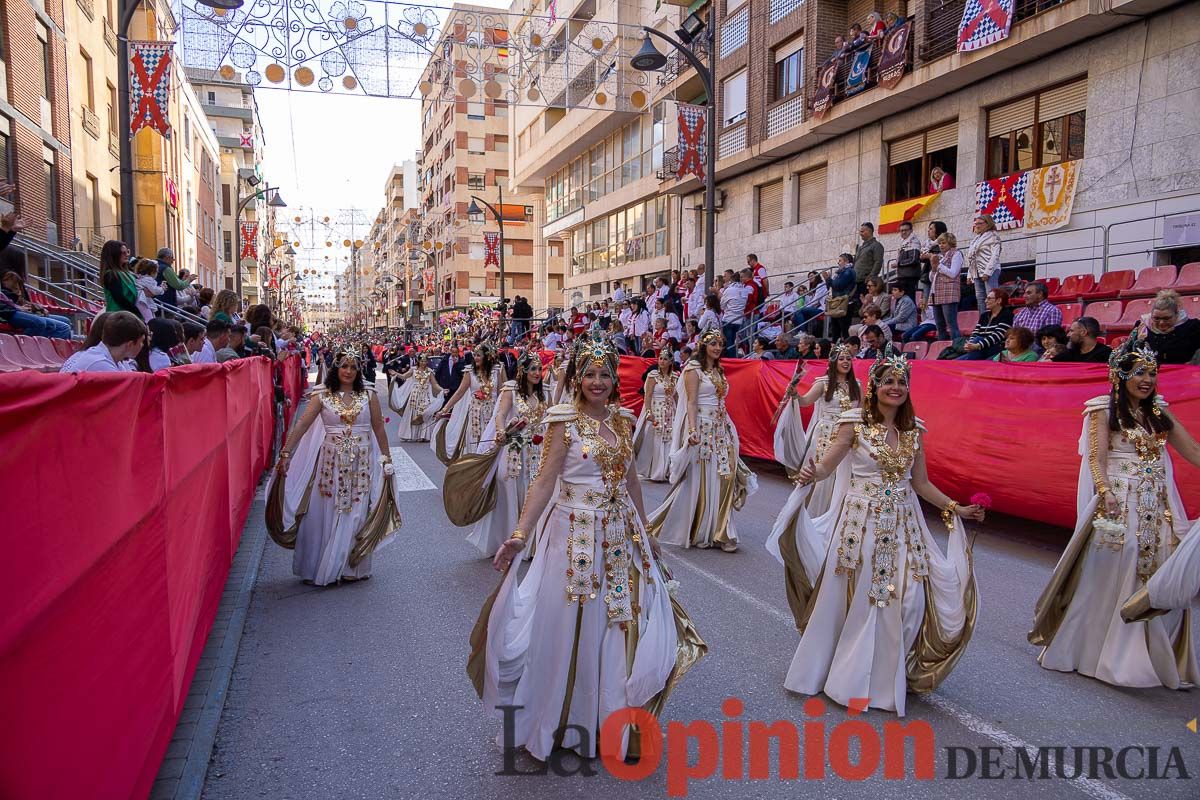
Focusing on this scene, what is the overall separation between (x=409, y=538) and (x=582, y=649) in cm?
481

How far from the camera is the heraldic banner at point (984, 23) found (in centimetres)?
1404

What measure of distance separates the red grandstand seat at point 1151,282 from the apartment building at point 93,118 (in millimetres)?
22373

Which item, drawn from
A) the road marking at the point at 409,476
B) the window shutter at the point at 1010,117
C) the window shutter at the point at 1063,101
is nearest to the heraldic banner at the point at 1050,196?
the window shutter at the point at 1063,101

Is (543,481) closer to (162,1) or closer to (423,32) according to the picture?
(423,32)

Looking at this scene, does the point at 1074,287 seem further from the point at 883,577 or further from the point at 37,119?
the point at 37,119

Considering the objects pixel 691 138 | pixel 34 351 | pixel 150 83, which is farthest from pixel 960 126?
pixel 34 351

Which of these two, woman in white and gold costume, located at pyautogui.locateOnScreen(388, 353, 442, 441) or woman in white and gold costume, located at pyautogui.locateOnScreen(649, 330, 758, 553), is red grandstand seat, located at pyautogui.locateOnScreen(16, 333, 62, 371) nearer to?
woman in white and gold costume, located at pyautogui.locateOnScreen(649, 330, 758, 553)

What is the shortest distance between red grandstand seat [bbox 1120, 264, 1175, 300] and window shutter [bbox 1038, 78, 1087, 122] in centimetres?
394

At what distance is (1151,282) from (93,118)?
2604 cm

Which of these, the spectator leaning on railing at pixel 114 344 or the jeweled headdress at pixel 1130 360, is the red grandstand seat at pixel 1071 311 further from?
the spectator leaning on railing at pixel 114 344

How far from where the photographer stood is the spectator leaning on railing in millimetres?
5090

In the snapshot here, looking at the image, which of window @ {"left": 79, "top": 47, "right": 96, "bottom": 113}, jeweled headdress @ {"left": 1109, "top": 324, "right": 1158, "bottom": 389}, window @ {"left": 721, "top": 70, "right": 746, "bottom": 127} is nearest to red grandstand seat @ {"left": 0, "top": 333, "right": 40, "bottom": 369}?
jeweled headdress @ {"left": 1109, "top": 324, "right": 1158, "bottom": 389}

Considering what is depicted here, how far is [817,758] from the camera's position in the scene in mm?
3723

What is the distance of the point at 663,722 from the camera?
4.07 metres
